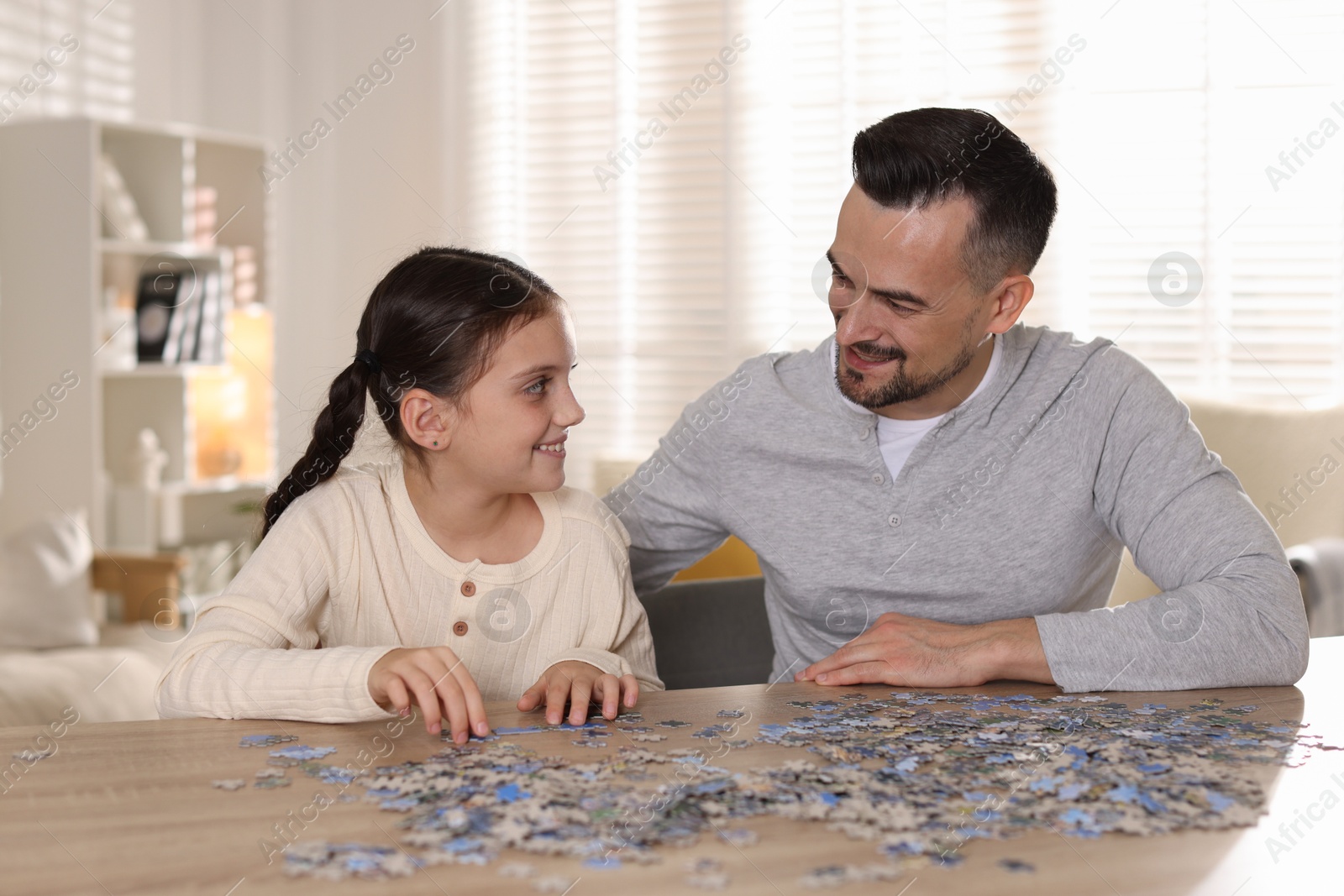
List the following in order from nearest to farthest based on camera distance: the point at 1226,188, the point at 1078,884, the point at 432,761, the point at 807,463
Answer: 1. the point at 1078,884
2. the point at 432,761
3. the point at 807,463
4. the point at 1226,188

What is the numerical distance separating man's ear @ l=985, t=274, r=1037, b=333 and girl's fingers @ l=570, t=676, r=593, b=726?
3.37ft

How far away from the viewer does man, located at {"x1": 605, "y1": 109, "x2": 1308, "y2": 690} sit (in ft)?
6.39

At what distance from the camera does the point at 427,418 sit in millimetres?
1854

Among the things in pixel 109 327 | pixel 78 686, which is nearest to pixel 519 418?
pixel 78 686

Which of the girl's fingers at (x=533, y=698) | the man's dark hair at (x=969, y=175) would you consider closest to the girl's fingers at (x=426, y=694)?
the girl's fingers at (x=533, y=698)

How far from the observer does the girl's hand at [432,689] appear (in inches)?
51.6

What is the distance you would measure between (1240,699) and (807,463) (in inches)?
31.4

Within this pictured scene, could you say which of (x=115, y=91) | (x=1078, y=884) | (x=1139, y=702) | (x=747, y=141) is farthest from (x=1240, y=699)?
(x=115, y=91)

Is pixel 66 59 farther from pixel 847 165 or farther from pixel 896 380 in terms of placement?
pixel 896 380

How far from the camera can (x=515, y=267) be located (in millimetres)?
1924

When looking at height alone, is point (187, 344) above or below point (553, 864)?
above

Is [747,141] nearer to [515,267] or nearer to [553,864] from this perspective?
[515,267]

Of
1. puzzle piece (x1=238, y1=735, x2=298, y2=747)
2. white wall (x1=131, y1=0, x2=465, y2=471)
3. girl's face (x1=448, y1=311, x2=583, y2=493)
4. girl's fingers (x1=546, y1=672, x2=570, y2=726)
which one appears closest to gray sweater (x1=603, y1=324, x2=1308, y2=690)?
girl's face (x1=448, y1=311, x2=583, y2=493)

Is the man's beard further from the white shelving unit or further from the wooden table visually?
the white shelving unit
